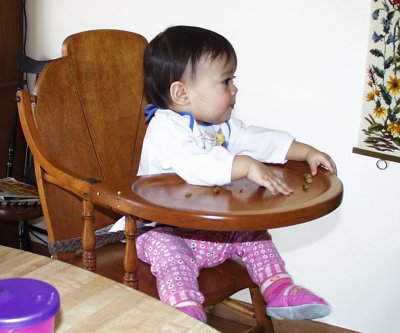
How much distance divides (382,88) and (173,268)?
92 centimetres

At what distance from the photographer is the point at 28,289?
65 centimetres

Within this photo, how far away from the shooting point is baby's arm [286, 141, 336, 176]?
150 cm

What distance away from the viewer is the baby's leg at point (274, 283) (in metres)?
1.32

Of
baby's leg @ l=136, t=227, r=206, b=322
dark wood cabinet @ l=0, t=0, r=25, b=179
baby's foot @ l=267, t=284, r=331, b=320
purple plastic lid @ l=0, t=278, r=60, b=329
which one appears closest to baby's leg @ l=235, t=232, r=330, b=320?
baby's foot @ l=267, t=284, r=331, b=320

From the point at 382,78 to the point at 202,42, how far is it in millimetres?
634

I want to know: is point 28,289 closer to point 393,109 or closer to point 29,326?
point 29,326

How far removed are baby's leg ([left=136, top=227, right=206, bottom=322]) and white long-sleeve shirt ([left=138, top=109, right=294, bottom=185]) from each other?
17 cm

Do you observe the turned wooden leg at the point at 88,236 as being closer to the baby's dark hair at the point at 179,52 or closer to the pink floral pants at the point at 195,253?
the pink floral pants at the point at 195,253

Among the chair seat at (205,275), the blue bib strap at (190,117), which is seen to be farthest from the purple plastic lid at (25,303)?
the blue bib strap at (190,117)

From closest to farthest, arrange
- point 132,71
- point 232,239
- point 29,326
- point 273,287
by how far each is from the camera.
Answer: point 29,326 < point 273,287 < point 232,239 < point 132,71

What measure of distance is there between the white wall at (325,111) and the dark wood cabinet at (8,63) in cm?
57

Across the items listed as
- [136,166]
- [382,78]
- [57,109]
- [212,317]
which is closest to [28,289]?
[57,109]

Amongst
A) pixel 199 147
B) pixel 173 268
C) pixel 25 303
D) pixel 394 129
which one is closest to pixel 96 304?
pixel 25 303

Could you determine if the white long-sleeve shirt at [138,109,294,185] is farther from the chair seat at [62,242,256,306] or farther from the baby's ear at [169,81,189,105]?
the chair seat at [62,242,256,306]
